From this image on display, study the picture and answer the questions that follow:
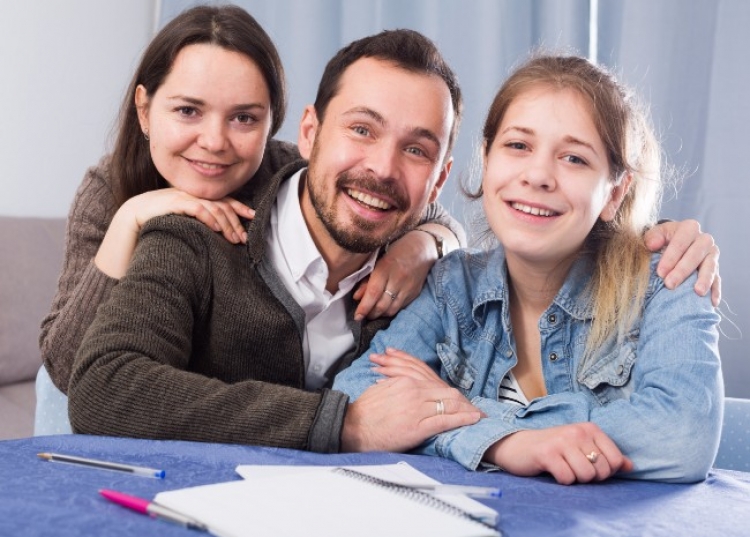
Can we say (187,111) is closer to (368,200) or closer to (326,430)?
(368,200)

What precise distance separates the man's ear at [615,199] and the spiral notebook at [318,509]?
74 cm

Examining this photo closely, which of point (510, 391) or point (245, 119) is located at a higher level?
point (245, 119)

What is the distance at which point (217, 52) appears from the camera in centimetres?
166

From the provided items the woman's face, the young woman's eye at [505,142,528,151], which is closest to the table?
the young woman's eye at [505,142,528,151]

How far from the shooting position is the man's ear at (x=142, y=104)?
69.1 inches

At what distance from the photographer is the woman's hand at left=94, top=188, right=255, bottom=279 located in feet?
4.96

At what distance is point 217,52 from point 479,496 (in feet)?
3.32

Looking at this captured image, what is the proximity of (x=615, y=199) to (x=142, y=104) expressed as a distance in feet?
2.90

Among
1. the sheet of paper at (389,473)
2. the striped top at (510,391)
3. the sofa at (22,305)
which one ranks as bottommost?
the sofa at (22,305)

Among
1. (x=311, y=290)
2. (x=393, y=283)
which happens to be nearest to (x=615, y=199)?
(x=393, y=283)

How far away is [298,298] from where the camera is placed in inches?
60.2

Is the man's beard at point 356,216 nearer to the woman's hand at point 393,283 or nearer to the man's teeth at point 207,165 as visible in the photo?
the woman's hand at point 393,283

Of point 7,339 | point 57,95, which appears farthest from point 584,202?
point 57,95

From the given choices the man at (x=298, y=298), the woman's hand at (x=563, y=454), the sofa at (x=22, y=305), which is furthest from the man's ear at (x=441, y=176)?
the sofa at (x=22, y=305)
